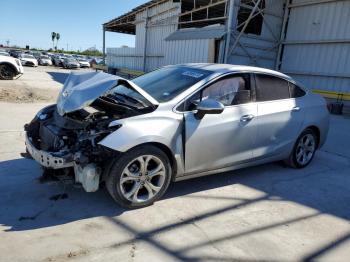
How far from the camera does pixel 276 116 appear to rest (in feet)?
15.9

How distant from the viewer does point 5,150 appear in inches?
216

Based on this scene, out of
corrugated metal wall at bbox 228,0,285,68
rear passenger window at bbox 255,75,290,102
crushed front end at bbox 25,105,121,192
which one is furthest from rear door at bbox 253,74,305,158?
corrugated metal wall at bbox 228,0,285,68

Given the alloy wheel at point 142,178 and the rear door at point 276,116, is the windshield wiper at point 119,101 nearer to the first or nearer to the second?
the alloy wheel at point 142,178

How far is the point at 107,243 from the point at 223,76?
2.48 meters

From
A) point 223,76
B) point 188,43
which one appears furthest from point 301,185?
point 188,43

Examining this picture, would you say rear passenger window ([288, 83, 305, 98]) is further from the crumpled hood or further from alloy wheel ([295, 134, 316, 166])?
the crumpled hood

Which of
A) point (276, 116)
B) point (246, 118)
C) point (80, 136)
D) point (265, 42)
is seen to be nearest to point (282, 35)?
point (265, 42)

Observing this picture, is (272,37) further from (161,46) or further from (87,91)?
(87,91)

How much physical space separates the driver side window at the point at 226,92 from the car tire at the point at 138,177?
27.8 inches

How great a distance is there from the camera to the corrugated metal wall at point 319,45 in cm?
1414

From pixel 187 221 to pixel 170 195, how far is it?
2.14 ft

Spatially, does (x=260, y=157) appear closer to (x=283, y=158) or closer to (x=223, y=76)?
(x=283, y=158)

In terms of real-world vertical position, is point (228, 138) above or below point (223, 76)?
below

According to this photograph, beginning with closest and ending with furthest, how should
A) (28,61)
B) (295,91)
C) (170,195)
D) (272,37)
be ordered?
(170,195) → (295,91) → (272,37) → (28,61)
